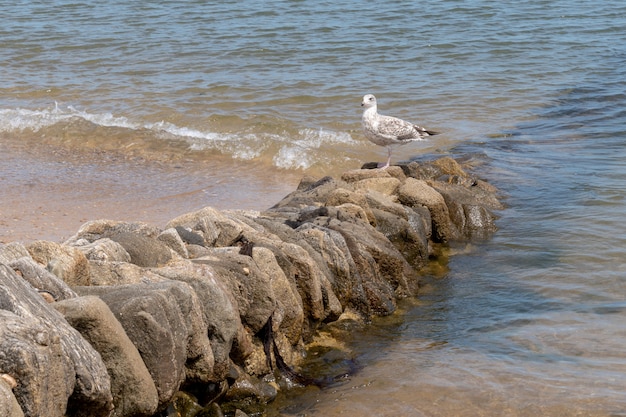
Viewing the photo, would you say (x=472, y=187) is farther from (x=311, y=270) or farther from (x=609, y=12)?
(x=609, y=12)

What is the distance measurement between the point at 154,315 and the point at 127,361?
0.33m

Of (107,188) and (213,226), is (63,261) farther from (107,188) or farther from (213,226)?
(107,188)

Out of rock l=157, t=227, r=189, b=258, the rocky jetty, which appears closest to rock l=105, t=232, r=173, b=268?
the rocky jetty

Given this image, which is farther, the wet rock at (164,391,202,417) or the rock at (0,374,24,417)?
the wet rock at (164,391,202,417)

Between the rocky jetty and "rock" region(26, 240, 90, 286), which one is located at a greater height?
"rock" region(26, 240, 90, 286)


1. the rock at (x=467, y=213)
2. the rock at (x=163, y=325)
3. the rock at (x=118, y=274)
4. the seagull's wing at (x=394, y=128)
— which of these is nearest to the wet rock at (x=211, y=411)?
the rock at (x=163, y=325)

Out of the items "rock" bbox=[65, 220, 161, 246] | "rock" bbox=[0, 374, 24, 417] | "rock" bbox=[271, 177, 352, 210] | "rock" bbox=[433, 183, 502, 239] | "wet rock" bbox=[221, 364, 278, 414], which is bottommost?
"rock" bbox=[433, 183, 502, 239]

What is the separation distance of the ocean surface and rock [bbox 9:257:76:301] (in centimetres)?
167

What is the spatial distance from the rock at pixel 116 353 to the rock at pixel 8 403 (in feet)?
2.60

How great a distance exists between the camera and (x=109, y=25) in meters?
22.3

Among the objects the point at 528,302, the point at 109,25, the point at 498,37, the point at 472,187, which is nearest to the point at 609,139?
the point at 472,187

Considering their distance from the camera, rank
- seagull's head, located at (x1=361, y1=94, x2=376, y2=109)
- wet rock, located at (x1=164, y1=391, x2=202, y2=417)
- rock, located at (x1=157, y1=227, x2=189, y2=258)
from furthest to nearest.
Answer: seagull's head, located at (x1=361, y1=94, x2=376, y2=109) → rock, located at (x1=157, y1=227, x2=189, y2=258) → wet rock, located at (x1=164, y1=391, x2=202, y2=417)

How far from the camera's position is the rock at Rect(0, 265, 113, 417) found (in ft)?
11.7

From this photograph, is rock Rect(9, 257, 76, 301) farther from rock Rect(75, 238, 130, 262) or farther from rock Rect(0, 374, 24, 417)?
rock Rect(0, 374, 24, 417)
